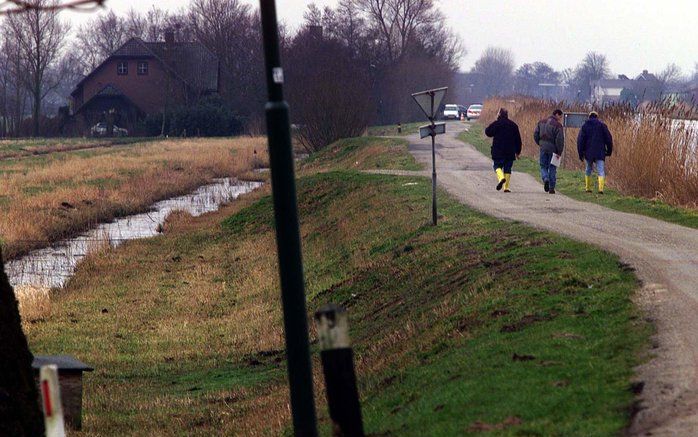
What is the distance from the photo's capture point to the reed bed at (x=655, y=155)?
23.0 m

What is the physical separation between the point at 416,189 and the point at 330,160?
66.8 feet

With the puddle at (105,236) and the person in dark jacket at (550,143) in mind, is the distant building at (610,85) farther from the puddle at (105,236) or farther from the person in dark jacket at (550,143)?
the person in dark jacket at (550,143)

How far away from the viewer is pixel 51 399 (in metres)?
5.79

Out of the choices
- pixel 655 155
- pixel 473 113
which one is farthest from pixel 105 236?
pixel 473 113

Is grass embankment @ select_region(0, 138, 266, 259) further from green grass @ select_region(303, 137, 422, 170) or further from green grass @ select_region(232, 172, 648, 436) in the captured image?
green grass @ select_region(232, 172, 648, 436)

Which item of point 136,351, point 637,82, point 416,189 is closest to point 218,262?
point 416,189

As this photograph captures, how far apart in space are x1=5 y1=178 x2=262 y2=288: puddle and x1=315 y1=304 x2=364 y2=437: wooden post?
18078 mm

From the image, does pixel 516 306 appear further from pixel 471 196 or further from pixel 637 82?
pixel 637 82

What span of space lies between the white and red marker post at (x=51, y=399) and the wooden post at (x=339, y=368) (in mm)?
1583

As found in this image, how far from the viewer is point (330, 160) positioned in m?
50.1

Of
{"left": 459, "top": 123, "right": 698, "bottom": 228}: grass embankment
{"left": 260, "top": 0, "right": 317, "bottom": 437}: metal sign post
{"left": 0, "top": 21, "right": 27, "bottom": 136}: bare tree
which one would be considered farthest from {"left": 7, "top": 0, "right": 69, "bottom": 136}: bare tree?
{"left": 260, "top": 0, "right": 317, "bottom": 437}: metal sign post

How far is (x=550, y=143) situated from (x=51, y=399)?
70.8ft

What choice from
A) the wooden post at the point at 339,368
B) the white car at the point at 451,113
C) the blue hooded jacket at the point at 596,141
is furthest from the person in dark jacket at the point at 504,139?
the white car at the point at 451,113

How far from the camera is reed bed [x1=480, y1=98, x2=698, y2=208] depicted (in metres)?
23.0
